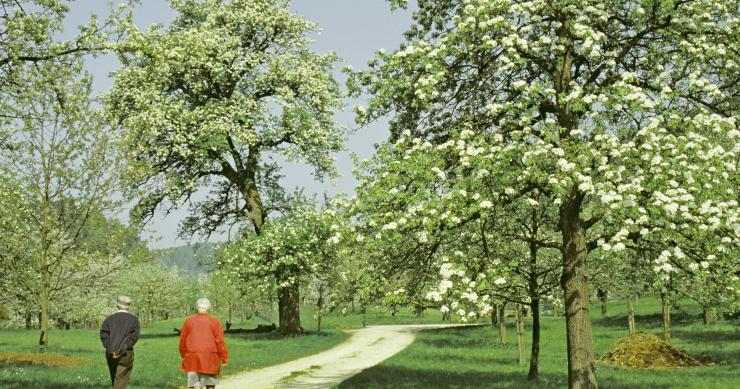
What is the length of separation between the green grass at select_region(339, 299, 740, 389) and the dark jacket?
7946 mm

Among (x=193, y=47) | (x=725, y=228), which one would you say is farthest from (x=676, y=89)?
(x=193, y=47)

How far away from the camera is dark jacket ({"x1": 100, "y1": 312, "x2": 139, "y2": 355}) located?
13.3 metres

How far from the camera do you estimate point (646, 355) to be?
1118 inches

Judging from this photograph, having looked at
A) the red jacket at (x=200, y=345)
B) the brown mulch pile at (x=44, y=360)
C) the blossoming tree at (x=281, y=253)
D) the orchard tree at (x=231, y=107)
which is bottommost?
the brown mulch pile at (x=44, y=360)

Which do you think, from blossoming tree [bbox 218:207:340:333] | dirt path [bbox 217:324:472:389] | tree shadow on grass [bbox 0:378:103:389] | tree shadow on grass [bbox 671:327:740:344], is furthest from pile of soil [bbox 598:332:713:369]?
tree shadow on grass [bbox 0:378:103:389]

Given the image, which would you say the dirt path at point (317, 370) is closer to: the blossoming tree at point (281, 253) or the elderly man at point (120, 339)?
the blossoming tree at point (281, 253)

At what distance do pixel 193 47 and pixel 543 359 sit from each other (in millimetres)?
23316

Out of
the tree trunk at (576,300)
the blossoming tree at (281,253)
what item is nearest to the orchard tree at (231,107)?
the blossoming tree at (281,253)

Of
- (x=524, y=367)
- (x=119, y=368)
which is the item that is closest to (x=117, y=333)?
(x=119, y=368)

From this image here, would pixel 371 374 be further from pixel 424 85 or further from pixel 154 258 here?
pixel 424 85

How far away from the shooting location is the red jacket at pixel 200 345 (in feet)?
43.3

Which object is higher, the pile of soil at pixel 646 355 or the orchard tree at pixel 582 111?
the orchard tree at pixel 582 111

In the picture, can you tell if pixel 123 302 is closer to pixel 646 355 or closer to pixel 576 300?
pixel 576 300

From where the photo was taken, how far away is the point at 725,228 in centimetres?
1236
